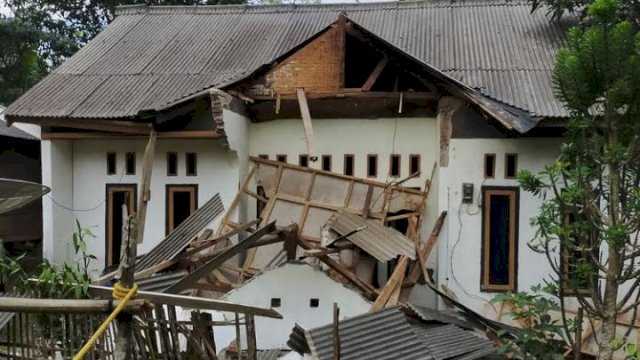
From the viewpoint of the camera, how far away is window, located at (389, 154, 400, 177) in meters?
10.0

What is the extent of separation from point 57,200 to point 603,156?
9115 millimetres

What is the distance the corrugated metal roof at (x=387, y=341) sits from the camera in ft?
20.7

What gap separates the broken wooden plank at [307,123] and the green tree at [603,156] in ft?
12.1

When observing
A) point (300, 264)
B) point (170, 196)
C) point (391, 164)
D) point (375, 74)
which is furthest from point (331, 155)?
point (170, 196)

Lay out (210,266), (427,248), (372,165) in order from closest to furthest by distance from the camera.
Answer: (210,266) → (427,248) → (372,165)

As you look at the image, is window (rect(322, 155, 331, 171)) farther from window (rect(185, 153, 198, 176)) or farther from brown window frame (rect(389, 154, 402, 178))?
window (rect(185, 153, 198, 176))

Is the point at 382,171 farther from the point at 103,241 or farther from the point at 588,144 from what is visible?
the point at 103,241

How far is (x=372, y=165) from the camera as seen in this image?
1009 centimetres

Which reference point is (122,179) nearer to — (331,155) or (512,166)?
(331,155)

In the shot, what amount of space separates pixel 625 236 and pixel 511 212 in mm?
3883

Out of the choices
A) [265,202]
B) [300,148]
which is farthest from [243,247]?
[300,148]

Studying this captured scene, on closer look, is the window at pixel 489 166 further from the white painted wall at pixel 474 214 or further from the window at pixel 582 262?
the window at pixel 582 262

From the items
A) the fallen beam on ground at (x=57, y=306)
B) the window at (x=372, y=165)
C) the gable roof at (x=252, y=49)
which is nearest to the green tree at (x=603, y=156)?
the gable roof at (x=252, y=49)

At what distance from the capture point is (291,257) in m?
8.30
